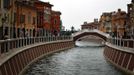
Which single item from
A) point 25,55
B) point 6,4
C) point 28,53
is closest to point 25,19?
point 6,4

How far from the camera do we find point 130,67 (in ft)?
118

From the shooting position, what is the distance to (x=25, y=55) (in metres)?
43.3

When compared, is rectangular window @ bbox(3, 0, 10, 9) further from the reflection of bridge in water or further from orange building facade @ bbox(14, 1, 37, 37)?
orange building facade @ bbox(14, 1, 37, 37)

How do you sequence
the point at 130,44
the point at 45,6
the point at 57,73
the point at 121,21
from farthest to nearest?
the point at 121,21, the point at 45,6, the point at 57,73, the point at 130,44

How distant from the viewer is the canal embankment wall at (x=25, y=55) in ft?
96.3

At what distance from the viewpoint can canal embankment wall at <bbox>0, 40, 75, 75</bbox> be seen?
29.4 meters

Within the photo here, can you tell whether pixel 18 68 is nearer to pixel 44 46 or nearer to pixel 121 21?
pixel 44 46

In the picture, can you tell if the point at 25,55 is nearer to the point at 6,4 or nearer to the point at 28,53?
the point at 28,53

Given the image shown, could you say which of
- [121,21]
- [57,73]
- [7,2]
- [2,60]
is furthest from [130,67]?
[121,21]

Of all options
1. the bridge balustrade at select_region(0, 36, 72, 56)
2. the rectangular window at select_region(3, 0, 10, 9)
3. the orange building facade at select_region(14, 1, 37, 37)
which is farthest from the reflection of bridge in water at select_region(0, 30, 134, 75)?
the rectangular window at select_region(3, 0, 10, 9)

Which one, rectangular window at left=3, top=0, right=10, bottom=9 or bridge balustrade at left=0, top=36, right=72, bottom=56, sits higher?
rectangular window at left=3, top=0, right=10, bottom=9

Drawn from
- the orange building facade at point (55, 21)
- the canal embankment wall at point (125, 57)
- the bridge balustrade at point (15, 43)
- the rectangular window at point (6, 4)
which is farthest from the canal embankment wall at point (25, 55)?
the canal embankment wall at point (125, 57)

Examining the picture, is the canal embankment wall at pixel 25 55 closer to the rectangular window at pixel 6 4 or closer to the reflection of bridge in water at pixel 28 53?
the reflection of bridge in water at pixel 28 53

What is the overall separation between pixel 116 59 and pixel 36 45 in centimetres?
1327
